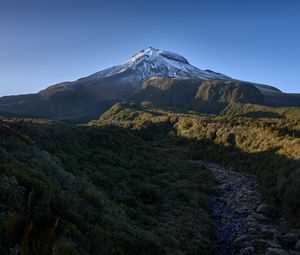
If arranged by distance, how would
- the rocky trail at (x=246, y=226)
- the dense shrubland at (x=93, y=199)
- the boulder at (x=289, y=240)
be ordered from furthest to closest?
the boulder at (x=289, y=240), the rocky trail at (x=246, y=226), the dense shrubland at (x=93, y=199)

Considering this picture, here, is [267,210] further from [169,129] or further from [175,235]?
[169,129]

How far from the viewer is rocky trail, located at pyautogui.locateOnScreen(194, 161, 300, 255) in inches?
607

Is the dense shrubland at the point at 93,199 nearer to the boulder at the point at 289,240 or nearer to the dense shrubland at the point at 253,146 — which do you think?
the boulder at the point at 289,240

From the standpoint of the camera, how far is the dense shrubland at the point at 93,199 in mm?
7496

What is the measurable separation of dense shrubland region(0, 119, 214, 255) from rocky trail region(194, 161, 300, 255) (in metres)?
0.88

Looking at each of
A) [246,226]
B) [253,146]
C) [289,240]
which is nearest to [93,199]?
[289,240]

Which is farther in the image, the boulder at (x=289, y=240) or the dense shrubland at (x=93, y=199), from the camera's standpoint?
the boulder at (x=289, y=240)

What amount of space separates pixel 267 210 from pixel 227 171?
13637 millimetres

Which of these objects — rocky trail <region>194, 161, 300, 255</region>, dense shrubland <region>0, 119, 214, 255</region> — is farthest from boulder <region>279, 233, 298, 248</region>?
dense shrubland <region>0, 119, 214, 255</region>

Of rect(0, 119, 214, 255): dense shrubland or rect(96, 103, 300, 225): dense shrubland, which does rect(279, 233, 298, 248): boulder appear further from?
rect(0, 119, 214, 255): dense shrubland

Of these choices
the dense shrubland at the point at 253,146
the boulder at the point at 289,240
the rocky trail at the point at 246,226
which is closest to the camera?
the rocky trail at the point at 246,226

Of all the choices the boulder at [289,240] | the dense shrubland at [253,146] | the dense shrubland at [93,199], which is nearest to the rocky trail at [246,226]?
the boulder at [289,240]

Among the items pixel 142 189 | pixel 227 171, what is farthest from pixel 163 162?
pixel 142 189

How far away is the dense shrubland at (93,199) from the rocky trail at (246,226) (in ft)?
2.90
